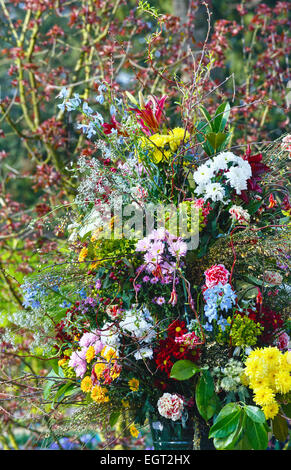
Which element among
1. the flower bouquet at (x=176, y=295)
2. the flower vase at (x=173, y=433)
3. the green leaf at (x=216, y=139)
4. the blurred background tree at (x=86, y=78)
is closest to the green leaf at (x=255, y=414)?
the flower bouquet at (x=176, y=295)

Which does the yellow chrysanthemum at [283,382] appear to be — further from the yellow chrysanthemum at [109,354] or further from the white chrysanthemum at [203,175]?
the white chrysanthemum at [203,175]

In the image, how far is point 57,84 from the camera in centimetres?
329

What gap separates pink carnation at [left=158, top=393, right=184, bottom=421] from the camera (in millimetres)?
1229

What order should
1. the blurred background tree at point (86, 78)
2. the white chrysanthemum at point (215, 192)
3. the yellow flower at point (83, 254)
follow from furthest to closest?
1. the blurred background tree at point (86, 78)
2. the yellow flower at point (83, 254)
3. the white chrysanthemum at point (215, 192)

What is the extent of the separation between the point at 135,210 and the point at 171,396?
19.9 inches

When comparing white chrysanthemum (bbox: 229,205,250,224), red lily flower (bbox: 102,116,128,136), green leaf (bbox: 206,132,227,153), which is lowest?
white chrysanthemum (bbox: 229,205,250,224)

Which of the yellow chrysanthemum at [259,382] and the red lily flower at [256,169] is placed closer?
the yellow chrysanthemum at [259,382]

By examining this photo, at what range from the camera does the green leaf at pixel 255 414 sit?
1138mm

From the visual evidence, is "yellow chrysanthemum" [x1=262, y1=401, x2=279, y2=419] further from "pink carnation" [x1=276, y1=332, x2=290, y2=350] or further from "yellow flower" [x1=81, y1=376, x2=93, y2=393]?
"yellow flower" [x1=81, y1=376, x2=93, y2=393]

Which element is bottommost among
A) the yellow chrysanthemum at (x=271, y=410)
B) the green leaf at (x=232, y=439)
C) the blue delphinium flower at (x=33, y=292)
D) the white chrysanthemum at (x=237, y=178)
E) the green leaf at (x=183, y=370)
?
the green leaf at (x=232, y=439)

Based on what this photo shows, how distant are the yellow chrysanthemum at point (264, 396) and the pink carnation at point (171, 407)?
0.63ft

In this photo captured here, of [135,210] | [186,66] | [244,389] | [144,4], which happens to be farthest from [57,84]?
[244,389]

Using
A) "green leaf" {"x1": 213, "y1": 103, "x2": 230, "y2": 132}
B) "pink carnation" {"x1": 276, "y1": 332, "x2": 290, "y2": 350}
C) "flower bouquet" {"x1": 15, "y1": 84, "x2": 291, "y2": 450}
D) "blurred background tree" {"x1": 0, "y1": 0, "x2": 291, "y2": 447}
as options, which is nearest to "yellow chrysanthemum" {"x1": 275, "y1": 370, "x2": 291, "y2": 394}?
"flower bouquet" {"x1": 15, "y1": 84, "x2": 291, "y2": 450}

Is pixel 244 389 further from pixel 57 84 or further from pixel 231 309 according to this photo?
pixel 57 84
